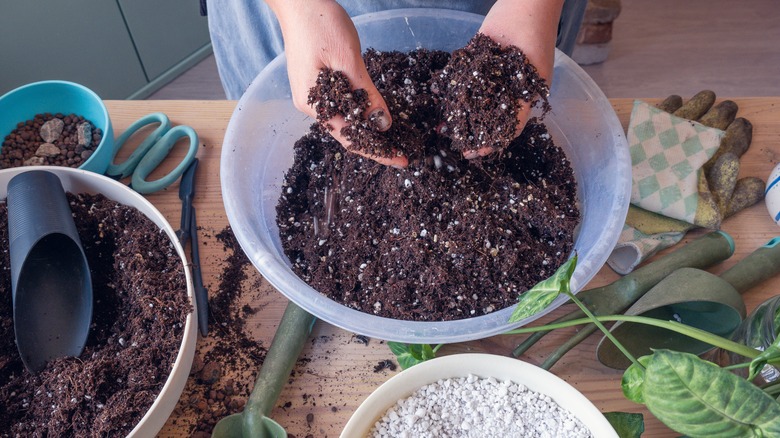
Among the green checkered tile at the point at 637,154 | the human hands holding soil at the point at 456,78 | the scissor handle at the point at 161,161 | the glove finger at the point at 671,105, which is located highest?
the human hands holding soil at the point at 456,78

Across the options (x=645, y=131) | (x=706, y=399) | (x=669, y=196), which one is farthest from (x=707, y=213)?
(x=706, y=399)

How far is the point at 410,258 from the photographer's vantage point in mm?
726

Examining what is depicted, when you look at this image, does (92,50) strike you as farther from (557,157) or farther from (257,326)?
(557,157)

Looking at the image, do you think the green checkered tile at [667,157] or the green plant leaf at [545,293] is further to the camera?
the green checkered tile at [667,157]

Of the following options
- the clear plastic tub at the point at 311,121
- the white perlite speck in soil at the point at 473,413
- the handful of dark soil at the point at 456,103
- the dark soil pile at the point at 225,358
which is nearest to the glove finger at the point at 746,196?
the clear plastic tub at the point at 311,121

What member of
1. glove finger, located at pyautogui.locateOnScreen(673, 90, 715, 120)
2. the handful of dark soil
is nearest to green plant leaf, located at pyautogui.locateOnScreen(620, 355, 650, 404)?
the handful of dark soil

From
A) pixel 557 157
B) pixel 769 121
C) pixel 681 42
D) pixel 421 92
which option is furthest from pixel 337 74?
pixel 681 42

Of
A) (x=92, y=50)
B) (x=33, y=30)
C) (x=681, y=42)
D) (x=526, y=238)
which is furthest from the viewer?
(x=681, y=42)

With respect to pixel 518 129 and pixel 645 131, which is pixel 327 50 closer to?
pixel 518 129

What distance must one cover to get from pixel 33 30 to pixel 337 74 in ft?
4.51

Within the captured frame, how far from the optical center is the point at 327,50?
669 mm

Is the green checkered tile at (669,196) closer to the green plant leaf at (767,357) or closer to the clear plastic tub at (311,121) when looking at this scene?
the clear plastic tub at (311,121)

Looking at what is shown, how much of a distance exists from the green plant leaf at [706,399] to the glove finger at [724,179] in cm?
51

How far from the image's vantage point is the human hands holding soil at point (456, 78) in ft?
2.19
